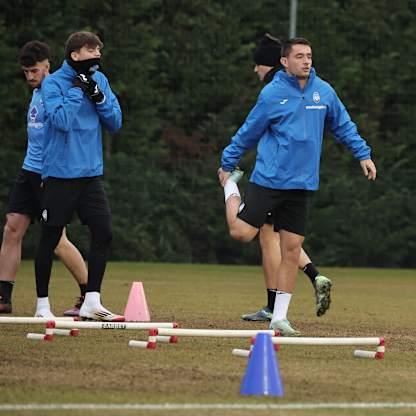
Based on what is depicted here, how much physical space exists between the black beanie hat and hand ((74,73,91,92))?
6.28ft

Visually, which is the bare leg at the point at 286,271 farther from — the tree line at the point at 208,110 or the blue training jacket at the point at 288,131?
the tree line at the point at 208,110

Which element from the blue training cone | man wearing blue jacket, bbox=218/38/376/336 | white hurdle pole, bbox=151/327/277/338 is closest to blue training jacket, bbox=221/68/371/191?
man wearing blue jacket, bbox=218/38/376/336

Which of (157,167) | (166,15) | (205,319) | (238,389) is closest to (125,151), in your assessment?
(157,167)

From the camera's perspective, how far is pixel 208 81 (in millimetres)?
22859

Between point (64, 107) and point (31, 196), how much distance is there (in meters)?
1.51

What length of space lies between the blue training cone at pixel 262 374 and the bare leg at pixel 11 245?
193 inches

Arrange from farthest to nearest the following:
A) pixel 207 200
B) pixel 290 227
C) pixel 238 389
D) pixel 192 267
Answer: pixel 207 200
pixel 192 267
pixel 290 227
pixel 238 389

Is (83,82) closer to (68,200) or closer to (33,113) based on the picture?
(68,200)

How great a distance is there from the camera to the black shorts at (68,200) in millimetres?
9523

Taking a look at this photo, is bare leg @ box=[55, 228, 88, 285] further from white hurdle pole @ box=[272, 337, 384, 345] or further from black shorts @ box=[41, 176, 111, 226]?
white hurdle pole @ box=[272, 337, 384, 345]

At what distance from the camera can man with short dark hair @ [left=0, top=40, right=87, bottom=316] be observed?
10.3 metres

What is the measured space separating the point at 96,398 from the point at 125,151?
657 inches

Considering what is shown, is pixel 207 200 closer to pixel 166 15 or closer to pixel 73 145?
pixel 166 15

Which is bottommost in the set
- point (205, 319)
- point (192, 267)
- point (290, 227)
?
point (192, 267)
